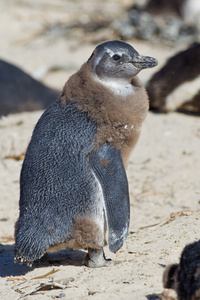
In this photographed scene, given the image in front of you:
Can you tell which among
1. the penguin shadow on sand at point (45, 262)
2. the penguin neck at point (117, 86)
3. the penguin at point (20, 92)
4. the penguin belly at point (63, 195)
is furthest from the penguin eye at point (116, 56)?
the penguin at point (20, 92)

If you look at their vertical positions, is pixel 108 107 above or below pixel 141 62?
below

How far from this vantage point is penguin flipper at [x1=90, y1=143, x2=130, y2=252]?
10.7ft

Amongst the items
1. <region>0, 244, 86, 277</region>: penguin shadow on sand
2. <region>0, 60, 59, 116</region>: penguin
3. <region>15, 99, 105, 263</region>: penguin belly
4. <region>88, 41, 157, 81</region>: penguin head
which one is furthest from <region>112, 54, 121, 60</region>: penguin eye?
<region>0, 60, 59, 116</region>: penguin

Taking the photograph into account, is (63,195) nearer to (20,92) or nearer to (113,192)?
(113,192)

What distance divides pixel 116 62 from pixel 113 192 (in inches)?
33.6

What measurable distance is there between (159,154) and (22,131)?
72.6 inches

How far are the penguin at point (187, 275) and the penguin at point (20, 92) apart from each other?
5963 mm

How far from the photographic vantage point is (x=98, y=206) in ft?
10.9

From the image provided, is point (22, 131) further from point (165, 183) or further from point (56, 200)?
point (56, 200)

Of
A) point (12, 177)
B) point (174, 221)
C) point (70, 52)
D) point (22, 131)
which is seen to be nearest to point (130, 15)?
point (70, 52)

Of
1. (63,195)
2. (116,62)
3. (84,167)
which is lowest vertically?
(63,195)

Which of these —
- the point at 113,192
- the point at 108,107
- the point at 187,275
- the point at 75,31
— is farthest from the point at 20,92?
the point at 187,275

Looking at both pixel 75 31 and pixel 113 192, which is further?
pixel 75 31

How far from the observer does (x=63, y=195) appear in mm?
3338
